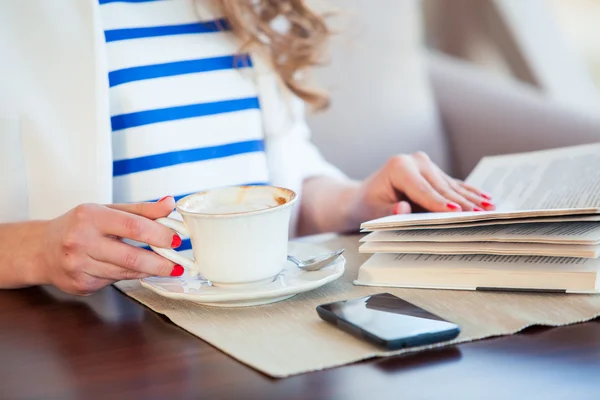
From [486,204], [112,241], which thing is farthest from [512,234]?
[112,241]

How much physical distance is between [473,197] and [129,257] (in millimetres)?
376

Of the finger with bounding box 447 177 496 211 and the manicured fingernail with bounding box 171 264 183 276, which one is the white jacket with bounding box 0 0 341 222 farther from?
the finger with bounding box 447 177 496 211

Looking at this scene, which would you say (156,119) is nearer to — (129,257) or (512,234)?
(129,257)

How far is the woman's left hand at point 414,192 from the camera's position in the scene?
2.85ft

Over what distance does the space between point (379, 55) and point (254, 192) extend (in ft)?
3.05

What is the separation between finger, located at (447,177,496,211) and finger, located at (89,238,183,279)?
1.09 feet

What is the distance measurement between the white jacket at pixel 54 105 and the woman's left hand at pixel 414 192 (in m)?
0.32

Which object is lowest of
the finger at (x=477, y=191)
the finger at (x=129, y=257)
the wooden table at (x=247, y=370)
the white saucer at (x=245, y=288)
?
the wooden table at (x=247, y=370)

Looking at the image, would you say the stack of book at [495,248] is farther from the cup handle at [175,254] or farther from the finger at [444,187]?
the cup handle at [175,254]

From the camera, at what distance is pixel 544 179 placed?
0.89 m

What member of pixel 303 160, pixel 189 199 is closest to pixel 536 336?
pixel 189 199

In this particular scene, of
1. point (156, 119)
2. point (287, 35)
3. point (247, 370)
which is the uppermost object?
point (287, 35)

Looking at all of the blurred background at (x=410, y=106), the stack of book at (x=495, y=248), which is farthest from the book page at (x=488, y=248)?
the blurred background at (x=410, y=106)

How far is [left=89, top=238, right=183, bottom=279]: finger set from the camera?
715 mm
